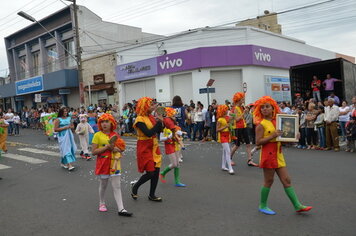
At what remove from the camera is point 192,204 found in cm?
530

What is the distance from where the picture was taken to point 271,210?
4.75 metres

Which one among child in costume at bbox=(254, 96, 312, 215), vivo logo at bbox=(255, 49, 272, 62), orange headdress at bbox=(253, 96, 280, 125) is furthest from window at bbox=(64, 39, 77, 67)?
child in costume at bbox=(254, 96, 312, 215)

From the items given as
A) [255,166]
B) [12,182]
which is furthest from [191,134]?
[12,182]

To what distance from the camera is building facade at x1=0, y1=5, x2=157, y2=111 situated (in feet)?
92.5

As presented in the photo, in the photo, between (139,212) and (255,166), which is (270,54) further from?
(139,212)

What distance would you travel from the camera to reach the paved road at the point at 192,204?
4277mm

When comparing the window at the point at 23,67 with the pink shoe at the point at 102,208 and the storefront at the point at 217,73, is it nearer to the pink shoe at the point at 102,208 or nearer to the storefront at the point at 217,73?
the storefront at the point at 217,73

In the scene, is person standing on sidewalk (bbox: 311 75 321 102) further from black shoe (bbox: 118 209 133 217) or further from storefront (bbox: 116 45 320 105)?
black shoe (bbox: 118 209 133 217)

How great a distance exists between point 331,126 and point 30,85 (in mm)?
31052

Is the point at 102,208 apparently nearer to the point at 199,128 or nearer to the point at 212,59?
the point at 199,128

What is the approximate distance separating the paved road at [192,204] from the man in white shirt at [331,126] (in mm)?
1941

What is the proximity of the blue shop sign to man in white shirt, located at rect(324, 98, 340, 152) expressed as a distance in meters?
28.0

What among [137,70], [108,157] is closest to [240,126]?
[108,157]

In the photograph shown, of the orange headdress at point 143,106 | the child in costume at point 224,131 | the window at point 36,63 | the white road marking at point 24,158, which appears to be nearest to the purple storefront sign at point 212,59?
the white road marking at point 24,158
